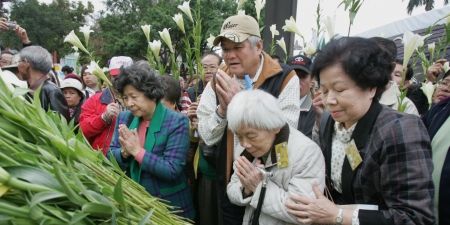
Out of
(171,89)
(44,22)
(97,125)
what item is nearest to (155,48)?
(171,89)

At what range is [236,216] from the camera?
2109mm

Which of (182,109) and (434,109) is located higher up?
(434,109)

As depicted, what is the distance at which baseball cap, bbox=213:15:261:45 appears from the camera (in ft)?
6.89

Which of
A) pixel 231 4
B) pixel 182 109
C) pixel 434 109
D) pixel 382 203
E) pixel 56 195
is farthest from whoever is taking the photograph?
pixel 231 4

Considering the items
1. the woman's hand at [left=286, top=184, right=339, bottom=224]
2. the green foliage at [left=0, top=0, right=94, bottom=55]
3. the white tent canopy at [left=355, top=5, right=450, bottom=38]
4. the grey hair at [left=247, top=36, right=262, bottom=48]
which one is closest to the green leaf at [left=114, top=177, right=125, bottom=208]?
the woman's hand at [left=286, top=184, right=339, bottom=224]

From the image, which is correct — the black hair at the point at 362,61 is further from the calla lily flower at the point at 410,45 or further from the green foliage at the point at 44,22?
the green foliage at the point at 44,22

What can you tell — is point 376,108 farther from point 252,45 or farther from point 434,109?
point 252,45

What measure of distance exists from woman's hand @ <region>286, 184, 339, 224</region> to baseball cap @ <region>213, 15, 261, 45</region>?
3.11ft

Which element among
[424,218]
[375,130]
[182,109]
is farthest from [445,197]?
[182,109]

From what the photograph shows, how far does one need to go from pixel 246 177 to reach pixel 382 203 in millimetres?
532

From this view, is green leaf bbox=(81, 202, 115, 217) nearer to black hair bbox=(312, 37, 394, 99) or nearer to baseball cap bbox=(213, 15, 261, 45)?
black hair bbox=(312, 37, 394, 99)

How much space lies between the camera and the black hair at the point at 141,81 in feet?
7.61

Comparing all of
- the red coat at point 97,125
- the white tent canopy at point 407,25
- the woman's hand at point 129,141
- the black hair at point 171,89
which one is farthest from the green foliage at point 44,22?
the woman's hand at point 129,141

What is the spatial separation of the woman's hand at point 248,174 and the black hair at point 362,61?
49 centimetres
